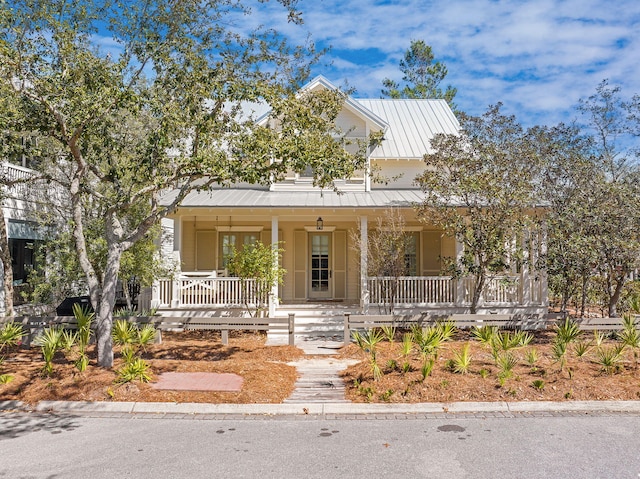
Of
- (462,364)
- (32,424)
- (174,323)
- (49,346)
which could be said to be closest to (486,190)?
(462,364)

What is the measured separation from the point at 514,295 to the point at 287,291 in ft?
23.1

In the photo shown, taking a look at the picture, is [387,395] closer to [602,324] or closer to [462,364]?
[462,364]

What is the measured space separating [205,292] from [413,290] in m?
5.69

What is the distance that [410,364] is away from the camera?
358 inches

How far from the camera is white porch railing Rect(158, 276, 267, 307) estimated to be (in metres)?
14.7

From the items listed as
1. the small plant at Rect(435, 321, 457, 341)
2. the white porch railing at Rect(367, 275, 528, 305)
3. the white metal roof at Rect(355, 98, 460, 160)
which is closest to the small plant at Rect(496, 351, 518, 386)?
the small plant at Rect(435, 321, 457, 341)

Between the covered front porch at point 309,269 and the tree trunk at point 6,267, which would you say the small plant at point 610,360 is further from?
the tree trunk at point 6,267

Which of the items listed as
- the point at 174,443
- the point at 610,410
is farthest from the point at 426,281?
the point at 174,443

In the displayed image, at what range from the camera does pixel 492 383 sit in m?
8.32

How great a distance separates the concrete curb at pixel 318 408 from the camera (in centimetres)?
763

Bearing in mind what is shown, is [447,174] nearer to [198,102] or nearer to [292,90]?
[292,90]

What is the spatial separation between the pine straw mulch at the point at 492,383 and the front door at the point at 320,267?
8489 mm

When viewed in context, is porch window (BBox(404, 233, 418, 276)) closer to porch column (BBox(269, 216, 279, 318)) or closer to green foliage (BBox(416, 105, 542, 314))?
green foliage (BBox(416, 105, 542, 314))

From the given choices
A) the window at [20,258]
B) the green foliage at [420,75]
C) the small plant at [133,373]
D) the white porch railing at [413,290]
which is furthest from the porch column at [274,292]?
the green foliage at [420,75]
